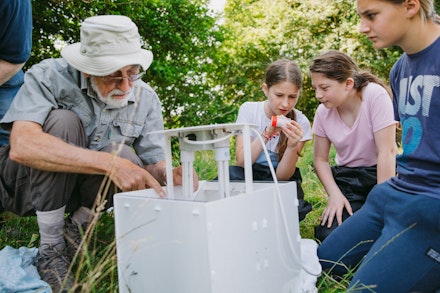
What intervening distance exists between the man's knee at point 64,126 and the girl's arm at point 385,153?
4.48ft

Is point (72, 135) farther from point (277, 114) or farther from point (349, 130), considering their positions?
point (349, 130)

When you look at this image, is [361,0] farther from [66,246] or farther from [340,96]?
[66,246]

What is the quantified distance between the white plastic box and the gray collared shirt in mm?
472

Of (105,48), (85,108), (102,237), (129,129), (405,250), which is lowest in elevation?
(102,237)

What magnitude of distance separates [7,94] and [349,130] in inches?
65.9

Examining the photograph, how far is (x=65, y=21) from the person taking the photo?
13.3 ft

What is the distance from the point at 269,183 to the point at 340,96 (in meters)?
0.87

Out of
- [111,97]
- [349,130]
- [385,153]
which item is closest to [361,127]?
[349,130]

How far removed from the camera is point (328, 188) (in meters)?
2.39

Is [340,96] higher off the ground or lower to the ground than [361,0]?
lower

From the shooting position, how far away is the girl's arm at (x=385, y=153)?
2.20 metres

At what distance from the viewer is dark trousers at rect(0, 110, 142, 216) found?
1.82 m

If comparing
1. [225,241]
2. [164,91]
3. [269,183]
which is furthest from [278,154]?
[164,91]

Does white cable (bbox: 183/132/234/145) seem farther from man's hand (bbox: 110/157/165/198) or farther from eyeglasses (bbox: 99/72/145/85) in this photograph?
eyeglasses (bbox: 99/72/145/85)
